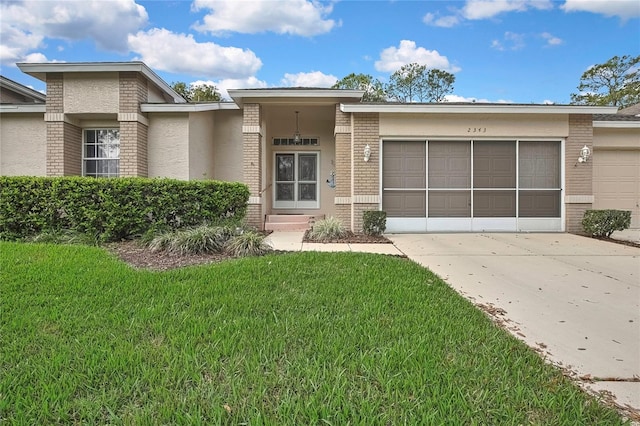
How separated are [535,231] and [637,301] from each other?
6483 mm

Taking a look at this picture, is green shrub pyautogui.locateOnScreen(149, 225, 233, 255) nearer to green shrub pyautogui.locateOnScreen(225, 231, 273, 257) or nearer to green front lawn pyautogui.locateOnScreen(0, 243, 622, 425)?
green shrub pyautogui.locateOnScreen(225, 231, 273, 257)

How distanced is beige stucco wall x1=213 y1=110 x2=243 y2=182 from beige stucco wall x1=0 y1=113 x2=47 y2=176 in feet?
16.4

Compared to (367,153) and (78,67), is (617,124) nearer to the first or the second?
(367,153)

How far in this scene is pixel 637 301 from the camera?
4.07m

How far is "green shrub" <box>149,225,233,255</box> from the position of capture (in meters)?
6.10

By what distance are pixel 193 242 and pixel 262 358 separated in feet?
13.7

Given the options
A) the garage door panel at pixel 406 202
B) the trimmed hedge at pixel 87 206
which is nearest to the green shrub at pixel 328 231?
the garage door panel at pixel 406 202

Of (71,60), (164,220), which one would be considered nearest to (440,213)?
(164,220)

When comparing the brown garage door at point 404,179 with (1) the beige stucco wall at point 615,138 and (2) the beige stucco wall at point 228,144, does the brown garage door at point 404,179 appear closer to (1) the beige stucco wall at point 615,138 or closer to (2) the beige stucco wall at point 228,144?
(2) the beige stucco wall at point 228,144

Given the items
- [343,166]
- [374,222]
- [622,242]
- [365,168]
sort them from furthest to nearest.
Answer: [343,166] < [365,168] < [374,222] < [622,242]

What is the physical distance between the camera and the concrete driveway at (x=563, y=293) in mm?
2680

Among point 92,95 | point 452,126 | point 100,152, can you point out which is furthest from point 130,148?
point 452,126

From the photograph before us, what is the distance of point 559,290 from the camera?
4488 millimetres


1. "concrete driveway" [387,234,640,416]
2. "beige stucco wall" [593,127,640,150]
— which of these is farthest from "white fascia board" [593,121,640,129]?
"concrete driveway" [387,234,640,416]
